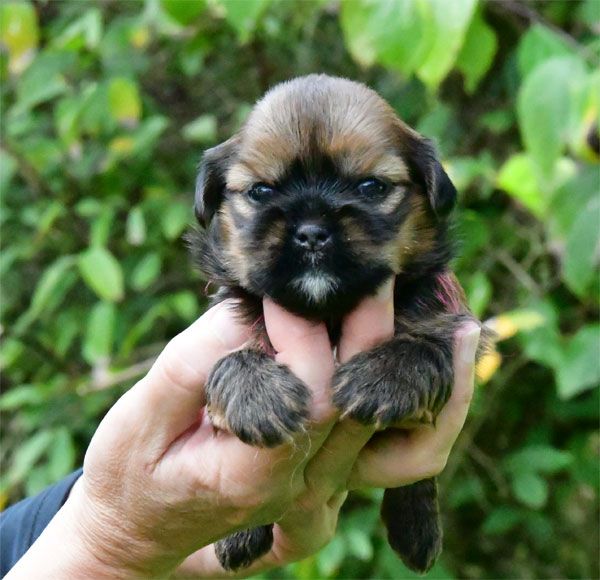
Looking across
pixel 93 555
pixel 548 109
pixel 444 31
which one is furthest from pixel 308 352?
pixel 548 109

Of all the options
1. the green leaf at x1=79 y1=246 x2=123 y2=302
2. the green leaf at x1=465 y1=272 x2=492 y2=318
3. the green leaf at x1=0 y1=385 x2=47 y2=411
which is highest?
the green leaf at x1=465 y1=272 x2=492 y2=318

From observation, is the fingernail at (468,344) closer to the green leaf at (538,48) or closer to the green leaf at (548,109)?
the green leaf at (548,109)

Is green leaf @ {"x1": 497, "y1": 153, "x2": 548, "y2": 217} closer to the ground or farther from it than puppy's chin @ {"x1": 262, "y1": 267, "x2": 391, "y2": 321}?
closer to the ground

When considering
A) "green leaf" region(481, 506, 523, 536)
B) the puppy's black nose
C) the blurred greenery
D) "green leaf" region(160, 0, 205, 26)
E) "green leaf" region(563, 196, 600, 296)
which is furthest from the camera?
"green leaf" region(481, 506, 523, 536)

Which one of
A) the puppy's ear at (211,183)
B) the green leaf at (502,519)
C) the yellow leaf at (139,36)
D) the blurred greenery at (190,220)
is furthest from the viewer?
the green leaf at (502,519)

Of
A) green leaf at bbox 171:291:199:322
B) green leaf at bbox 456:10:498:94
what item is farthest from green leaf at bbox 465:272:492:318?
green leaf at bbox 171:291:199:322

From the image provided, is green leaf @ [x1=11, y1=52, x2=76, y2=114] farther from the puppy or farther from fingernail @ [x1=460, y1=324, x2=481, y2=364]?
fingernail @ [x1=460, y1=324, x2=481, y2=364]

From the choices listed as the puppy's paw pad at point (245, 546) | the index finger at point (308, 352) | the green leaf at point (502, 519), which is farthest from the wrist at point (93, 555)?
the green leaf at point (502, 519)
